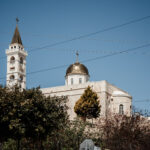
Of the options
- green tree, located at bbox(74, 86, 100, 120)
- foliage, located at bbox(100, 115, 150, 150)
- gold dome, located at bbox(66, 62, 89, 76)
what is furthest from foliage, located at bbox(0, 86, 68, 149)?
gold dome, located at bbox(66, 62, 89, 76)

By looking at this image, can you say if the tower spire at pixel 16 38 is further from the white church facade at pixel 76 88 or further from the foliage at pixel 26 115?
the foliage at pixel 26 115

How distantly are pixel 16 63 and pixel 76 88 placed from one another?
62.4 ft

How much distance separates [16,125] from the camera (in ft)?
70.5

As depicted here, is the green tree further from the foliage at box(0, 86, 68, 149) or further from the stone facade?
the foliage at box(0, 86, 68, 149)

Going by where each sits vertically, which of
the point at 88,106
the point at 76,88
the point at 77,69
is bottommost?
the point at 88,106

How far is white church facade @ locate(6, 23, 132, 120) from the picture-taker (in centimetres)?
5081

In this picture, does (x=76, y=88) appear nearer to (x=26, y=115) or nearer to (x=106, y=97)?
(x=106, y=97)

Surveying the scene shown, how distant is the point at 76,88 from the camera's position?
175 feet

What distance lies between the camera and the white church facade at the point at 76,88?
50.8m

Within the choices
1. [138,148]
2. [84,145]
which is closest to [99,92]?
[138,148]

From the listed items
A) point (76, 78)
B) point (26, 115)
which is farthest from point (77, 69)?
point (26, 115)

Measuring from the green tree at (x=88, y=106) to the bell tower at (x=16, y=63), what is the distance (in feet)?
72.8

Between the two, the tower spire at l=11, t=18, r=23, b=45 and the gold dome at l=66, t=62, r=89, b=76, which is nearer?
the gold dome at l=66, t=62, r=89, b=76

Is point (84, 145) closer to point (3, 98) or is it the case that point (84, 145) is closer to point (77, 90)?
point (3, 98)
